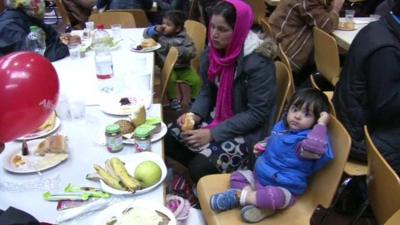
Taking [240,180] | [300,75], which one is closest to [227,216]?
[240,180]

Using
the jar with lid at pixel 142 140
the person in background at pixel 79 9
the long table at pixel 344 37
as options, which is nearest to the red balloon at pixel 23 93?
the jar with lid at pixel 142 140

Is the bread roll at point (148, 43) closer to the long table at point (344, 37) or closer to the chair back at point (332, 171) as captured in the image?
the long table at point (344, 37)

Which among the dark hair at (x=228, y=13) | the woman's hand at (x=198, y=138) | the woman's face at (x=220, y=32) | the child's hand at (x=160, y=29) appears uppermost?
the dark hair at (x=228, y=13)

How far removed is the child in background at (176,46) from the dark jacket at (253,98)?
1.01 m

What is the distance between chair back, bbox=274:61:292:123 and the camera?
181 cm

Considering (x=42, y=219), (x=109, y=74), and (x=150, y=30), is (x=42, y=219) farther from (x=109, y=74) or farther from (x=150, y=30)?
(x=150, y=30)

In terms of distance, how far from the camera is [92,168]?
51.2 inches

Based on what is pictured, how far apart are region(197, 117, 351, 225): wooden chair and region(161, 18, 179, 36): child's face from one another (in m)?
1.53

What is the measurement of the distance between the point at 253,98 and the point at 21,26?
144 cm

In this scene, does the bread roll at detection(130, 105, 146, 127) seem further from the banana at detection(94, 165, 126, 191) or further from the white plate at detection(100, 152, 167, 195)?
the banana at detection(94, 165, 126, 191)

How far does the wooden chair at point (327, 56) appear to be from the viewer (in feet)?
8.11

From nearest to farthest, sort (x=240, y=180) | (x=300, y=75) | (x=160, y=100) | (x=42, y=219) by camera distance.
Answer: (x=42, y=219) → (x=240, y=180) → (x=160, y=100) → (x=300, y=75)

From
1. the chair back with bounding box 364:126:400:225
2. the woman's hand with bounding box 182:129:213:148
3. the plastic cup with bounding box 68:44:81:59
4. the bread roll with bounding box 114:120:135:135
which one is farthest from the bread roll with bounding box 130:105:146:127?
the plastic cup with bounding box 68:44:81:59

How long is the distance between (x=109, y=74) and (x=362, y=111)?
4.05 ft
